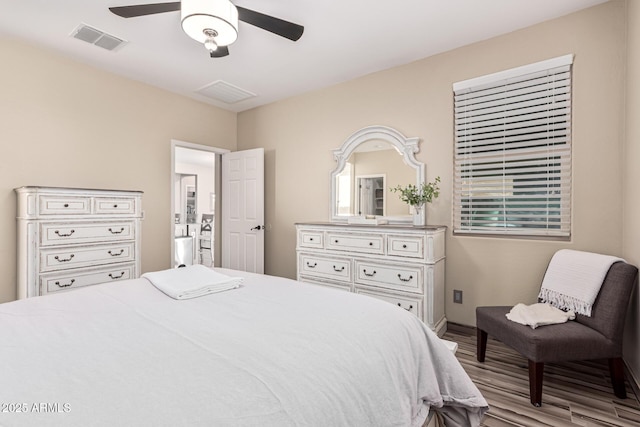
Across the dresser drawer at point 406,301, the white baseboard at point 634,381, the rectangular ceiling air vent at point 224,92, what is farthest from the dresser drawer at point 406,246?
the rectangular ceiling air vent at point 224,92

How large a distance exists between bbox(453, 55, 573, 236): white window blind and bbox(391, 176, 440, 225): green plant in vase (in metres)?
0.20

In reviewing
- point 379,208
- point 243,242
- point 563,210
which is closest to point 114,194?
point 243,242

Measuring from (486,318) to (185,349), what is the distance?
7.26 feet

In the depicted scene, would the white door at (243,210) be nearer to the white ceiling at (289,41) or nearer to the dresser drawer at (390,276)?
the white ceiling at (289,41)

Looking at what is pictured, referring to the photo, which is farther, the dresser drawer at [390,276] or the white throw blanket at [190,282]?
the dresser drawer at [390,276]

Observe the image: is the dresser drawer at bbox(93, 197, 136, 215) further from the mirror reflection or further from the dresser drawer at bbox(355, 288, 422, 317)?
the dresser drawer at bbox(355, 288, 422, 317)

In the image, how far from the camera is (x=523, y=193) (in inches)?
112

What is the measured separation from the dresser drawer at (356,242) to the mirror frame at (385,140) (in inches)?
19.3

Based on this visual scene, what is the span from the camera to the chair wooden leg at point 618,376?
201 centimetres

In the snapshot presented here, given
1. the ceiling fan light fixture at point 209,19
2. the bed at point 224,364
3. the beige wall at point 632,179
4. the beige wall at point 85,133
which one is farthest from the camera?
the beige wall at point 85,133

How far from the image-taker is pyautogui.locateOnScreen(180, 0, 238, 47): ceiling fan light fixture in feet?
5.81

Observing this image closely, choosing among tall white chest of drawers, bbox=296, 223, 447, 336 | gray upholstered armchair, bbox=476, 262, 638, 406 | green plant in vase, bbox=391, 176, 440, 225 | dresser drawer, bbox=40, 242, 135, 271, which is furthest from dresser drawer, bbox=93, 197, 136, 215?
gray upholstered armchair, bbox=476, 262, 638, 406

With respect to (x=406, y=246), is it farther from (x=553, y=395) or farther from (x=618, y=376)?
(x=618, y=376)

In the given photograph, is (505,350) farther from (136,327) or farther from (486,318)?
(136,327)
